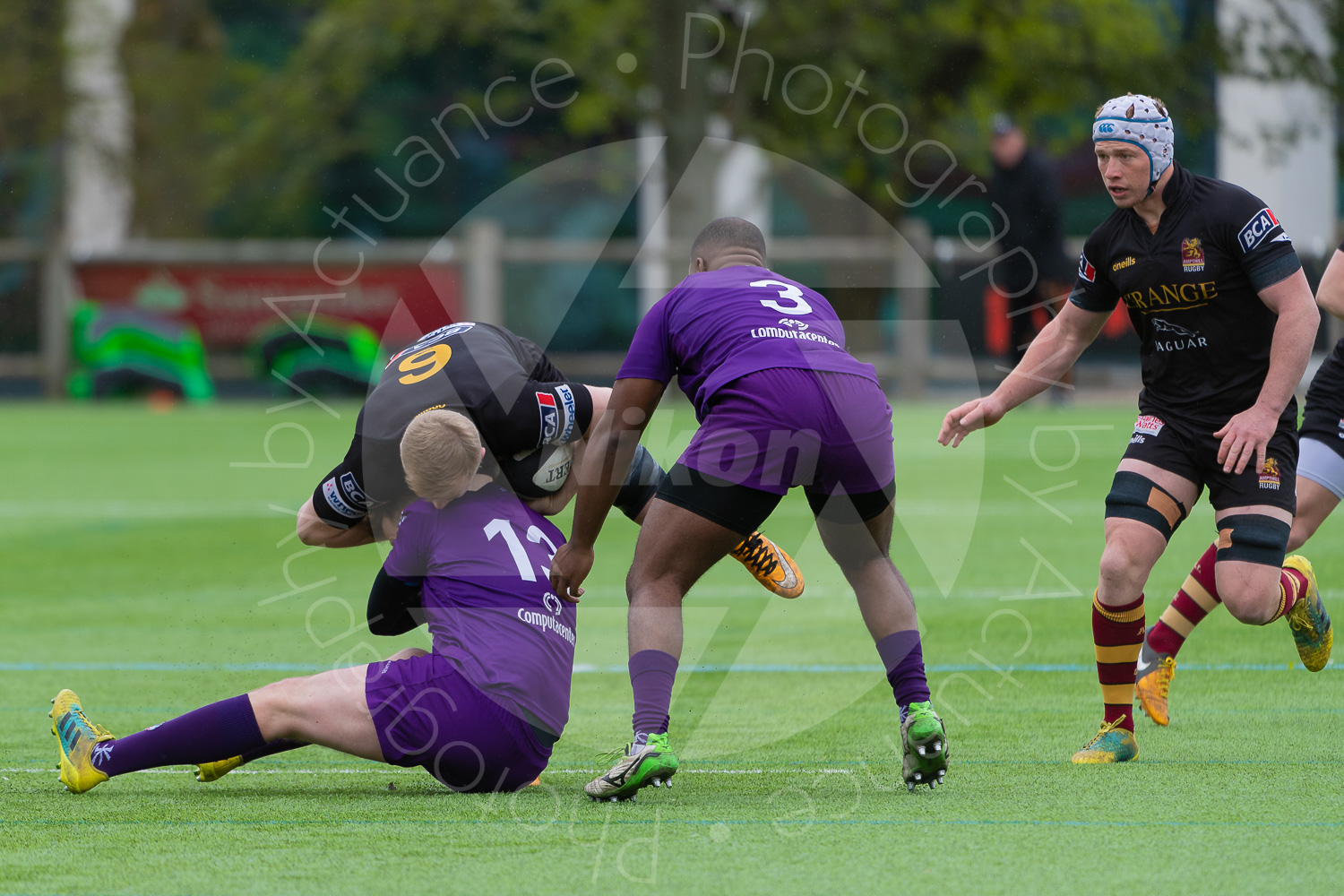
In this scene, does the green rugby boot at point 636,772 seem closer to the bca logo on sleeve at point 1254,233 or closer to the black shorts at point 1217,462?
the black shorts at point 1217,462

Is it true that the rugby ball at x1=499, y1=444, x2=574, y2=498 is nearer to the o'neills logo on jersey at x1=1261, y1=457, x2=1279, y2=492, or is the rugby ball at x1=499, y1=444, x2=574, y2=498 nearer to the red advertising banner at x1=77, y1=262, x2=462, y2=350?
the o'neills logo on jersey at x1=1261, y1=457, x2=1279, y2=492

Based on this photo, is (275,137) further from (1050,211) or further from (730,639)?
(730,639)

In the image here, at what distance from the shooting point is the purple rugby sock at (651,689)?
4828mm

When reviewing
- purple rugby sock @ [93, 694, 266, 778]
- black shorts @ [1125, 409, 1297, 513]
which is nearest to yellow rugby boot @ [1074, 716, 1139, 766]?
black shorts @ [1125, 409, 1297, 513]

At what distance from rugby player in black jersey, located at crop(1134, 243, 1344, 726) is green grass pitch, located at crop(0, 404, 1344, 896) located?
19cm

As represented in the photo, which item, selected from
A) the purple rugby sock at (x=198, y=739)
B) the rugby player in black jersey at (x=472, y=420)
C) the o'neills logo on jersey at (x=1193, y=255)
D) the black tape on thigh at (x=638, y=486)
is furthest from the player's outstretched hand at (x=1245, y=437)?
the purple rugby sock at (x=198, y=739)

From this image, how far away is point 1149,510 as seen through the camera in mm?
5418

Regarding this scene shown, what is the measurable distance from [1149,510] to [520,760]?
7.01ft

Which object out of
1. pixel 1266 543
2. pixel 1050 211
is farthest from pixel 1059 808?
pixel 1050 211

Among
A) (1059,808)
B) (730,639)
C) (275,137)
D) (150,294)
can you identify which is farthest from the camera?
(275,137)

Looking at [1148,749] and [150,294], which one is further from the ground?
[1148,749]

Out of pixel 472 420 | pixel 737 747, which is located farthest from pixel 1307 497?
pixel 472 420

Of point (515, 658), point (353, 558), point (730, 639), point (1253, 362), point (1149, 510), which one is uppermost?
point (1253, 362)

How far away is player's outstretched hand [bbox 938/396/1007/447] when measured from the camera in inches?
216
